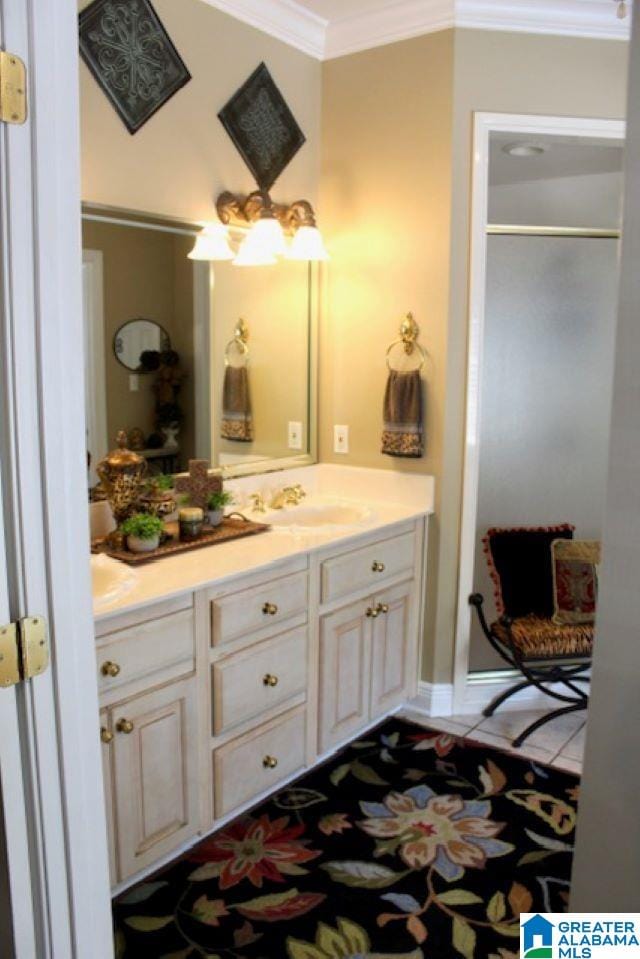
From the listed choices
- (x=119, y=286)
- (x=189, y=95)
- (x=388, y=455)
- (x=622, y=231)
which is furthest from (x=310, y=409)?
(x=622, y=231)

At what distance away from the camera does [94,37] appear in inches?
89.9

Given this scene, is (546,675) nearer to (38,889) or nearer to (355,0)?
(38,889)

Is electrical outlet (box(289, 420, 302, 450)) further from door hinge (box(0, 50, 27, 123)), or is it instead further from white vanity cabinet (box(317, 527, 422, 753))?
door hinge (box(0, 50, 27, 123))

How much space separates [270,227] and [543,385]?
152 centimetres

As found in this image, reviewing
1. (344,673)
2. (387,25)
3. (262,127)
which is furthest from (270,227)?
(344,673)

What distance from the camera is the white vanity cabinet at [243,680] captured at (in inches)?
76.5

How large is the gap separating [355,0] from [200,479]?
1846 millimetres

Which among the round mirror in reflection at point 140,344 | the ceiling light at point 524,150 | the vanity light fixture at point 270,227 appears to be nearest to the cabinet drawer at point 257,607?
the round mirror in reflection at point 140,344

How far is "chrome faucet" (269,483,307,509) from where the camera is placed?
305 centimetres

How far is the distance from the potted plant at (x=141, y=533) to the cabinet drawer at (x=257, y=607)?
0.31 m

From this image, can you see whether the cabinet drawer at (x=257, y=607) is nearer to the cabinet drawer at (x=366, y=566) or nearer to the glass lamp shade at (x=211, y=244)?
the cabinet drawer at (x=366, y=566)

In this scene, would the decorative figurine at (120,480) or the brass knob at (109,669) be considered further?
the decorative figurine at (120,480)

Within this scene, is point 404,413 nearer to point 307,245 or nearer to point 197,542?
point 307,245

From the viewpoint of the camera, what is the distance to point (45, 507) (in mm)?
1104
